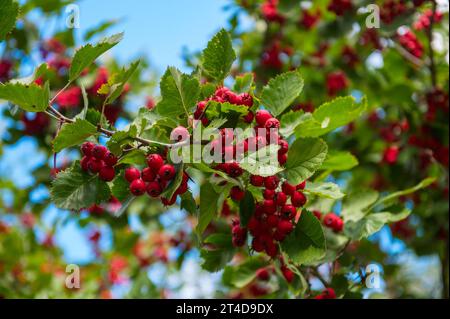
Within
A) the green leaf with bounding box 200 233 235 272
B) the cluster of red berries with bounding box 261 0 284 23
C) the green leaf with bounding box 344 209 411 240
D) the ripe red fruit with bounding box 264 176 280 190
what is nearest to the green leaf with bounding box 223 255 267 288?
the green leaf with bounding box 200 233 235 272

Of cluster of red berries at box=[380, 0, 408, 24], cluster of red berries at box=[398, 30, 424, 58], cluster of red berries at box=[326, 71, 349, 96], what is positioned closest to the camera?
cluster of red berries at box=[380, 0, 408, 24]

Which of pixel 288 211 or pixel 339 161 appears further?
pixel 339 161

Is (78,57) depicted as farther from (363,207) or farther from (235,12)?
(235,12)

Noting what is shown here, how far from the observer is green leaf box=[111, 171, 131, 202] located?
193cm

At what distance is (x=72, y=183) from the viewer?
73.5 inches

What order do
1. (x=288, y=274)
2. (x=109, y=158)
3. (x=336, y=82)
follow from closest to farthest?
1. (x=109, y=158)
2. (x=288, y=274)
3. (x=336, y=82)

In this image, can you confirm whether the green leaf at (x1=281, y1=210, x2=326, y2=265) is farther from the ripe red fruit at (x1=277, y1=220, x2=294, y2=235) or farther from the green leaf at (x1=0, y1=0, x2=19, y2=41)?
the green leaf at (x1=0, y1=0, x2=19, y2=41)

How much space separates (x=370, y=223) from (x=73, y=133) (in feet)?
4.48

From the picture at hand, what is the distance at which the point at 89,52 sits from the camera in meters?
1.84

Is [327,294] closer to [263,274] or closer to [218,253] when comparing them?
[263,274]

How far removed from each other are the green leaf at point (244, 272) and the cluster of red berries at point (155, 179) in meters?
0.89

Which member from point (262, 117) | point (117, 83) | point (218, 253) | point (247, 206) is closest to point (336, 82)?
point (218, 253)

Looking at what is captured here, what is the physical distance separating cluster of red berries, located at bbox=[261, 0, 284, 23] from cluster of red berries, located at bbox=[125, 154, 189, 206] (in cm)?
271
